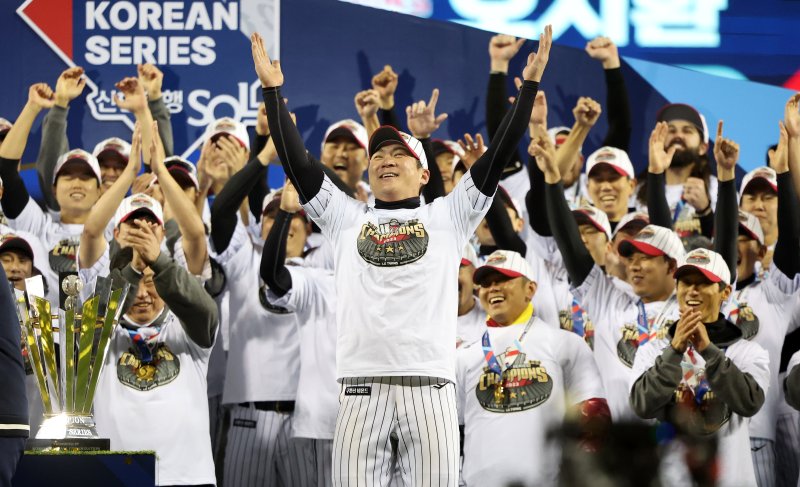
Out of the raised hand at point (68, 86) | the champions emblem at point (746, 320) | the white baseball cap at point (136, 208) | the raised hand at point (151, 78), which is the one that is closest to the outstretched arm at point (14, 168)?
the raised hand at point (68, 86)

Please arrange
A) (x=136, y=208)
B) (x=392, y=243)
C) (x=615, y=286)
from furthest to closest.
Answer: (x=615, y=286) < (x=136, y=208) < (x=392, y=243)

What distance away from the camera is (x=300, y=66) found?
725cm

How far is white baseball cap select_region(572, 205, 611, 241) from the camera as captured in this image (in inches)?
225

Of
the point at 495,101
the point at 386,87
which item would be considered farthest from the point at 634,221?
the point at 386,87

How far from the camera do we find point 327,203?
3797 millimetres

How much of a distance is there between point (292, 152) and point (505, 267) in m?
1.61

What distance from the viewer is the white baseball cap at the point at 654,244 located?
522 cm

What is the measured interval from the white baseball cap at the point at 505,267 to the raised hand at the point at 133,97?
92.3 inches

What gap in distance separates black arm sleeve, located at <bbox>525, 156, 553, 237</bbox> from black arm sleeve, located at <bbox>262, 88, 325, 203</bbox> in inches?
88.3

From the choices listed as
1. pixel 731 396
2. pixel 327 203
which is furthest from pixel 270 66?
pixel 731 396

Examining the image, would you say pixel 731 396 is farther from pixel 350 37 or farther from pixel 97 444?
pixel 350 37

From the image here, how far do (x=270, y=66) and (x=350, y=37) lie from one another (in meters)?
3.49

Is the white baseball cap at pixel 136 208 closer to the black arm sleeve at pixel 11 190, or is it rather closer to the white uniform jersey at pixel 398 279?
the black arm sleeve at pixel 11 190

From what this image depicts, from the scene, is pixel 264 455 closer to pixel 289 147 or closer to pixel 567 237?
pixel 567 237
